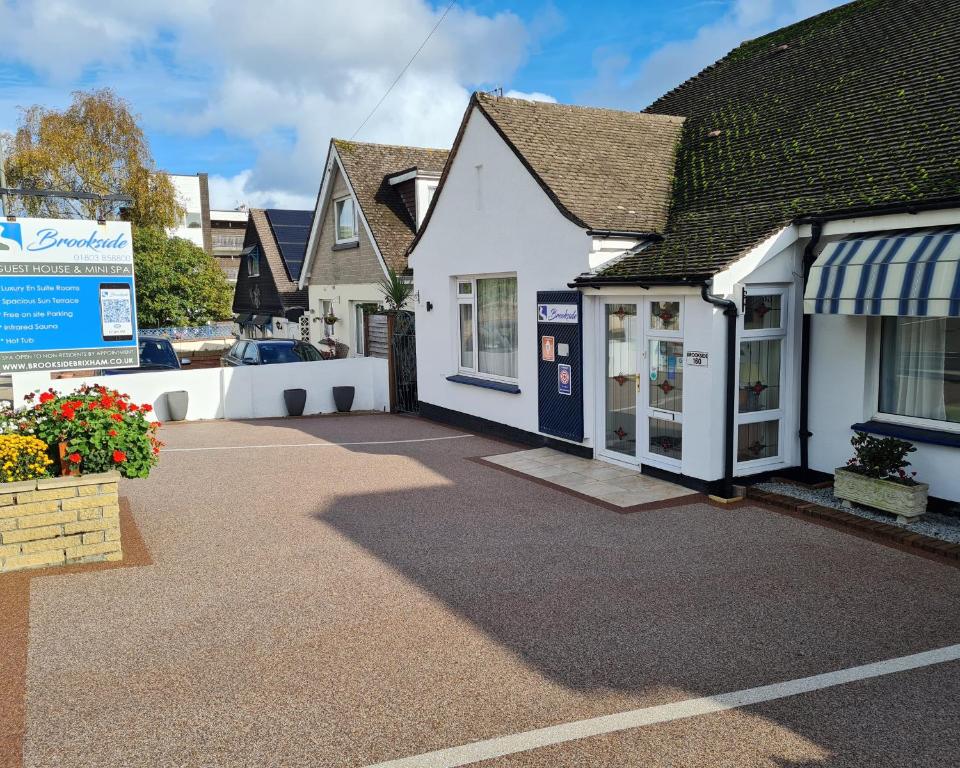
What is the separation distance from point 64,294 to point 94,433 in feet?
10.5

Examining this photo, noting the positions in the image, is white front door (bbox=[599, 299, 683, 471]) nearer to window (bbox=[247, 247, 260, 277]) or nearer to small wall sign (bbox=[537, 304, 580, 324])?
small wall sign (bbox=[537, 304, 580, 324])

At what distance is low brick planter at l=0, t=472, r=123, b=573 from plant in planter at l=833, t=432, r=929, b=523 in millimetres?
7608

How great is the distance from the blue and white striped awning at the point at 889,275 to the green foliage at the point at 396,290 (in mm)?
11076

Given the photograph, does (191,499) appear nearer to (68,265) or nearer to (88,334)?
(88,334)

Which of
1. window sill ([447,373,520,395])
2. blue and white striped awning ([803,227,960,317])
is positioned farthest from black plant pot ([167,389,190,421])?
blue and white striped awning ([803,227,960,317])

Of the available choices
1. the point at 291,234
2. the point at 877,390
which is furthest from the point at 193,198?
the point at 877,390

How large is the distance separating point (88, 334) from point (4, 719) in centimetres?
641

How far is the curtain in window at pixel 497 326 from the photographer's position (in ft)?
45.1

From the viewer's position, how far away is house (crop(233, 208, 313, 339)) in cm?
2859

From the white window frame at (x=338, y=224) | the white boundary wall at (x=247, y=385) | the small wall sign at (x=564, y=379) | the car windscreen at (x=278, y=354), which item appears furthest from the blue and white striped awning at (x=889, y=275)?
the white window frame at (x=338, y=224)

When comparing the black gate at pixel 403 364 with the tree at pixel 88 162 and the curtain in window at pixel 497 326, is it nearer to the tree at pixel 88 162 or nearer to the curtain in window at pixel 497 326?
the curtain in window at pixel 497 326

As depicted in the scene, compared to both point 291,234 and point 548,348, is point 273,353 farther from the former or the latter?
point 291,234

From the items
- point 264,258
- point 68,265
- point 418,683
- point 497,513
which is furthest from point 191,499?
point 264,258

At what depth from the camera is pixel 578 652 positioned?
5750mm
